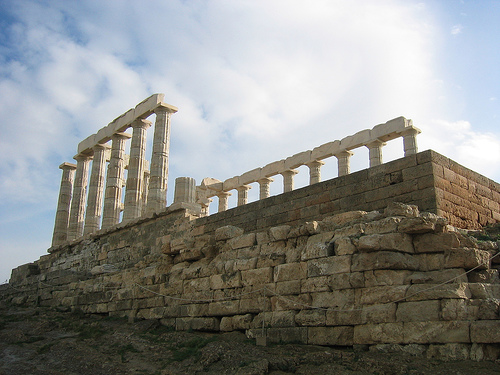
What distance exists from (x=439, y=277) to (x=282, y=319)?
9.43 feet

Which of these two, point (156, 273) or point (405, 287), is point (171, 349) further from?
point (405, 287)

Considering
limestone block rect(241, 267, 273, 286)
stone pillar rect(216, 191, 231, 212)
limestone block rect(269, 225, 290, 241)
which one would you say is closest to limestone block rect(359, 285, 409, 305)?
limestone block rect(241, 267, 273, 286)

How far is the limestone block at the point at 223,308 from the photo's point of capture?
33.8 feet

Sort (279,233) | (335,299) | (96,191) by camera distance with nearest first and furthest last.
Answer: (335,299) < (279,233) < (96,191)

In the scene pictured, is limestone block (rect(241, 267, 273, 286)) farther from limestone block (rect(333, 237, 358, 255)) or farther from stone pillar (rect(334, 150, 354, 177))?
stone pillar (rect(334, 150, 354, 177))

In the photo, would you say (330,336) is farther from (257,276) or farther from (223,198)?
(223,198)

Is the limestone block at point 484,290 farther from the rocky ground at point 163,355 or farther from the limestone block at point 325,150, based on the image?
the limestone block at point 325,150

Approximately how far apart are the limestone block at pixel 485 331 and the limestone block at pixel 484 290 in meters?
0.60

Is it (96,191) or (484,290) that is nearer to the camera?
(484,290)

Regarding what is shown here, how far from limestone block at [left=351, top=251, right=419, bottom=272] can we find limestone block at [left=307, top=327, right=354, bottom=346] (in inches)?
40.4

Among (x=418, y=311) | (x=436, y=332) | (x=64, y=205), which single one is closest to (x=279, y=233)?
(x=418, y=311)

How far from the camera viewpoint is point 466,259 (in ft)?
26.2

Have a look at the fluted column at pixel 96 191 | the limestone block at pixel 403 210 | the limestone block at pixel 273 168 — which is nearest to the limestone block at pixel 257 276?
the limestone block at pixel 403 210

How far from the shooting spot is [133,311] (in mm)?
13055
